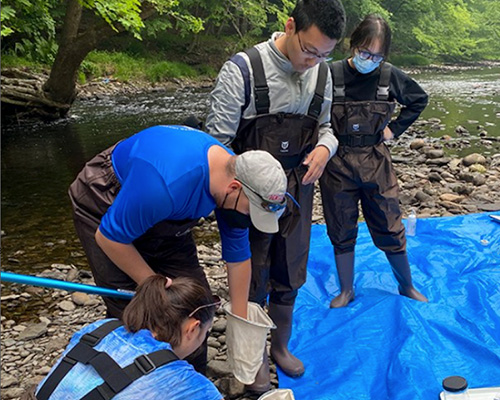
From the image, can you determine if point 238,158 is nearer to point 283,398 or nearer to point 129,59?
point 283,398

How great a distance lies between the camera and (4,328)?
3484mm

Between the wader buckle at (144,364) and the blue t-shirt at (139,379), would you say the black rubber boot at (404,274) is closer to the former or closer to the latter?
the blue t-shirt at (139,379)

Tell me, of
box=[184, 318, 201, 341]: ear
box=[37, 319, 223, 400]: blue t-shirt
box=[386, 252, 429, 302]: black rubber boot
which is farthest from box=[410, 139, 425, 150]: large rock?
box=[37, 319, 223, 400]: blue t-shirt

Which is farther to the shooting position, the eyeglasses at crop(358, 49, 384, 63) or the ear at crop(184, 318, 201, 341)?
the eyeglasses at crop(358, 49, 384, 63)

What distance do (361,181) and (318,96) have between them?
0.92m

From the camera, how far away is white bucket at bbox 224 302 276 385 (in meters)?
2.32

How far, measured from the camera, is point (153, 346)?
1600 millimetres

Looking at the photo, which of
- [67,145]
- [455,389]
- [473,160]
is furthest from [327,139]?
[67,145]

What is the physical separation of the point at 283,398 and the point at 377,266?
1.92m

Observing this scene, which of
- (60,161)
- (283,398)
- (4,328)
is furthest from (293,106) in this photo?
(60,161)

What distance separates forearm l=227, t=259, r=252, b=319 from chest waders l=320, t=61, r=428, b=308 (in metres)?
1.29

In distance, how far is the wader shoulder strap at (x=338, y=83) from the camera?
3.23 m

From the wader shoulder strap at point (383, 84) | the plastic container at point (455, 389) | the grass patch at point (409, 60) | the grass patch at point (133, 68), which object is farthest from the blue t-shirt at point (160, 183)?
the grass patch at point (409, 60)

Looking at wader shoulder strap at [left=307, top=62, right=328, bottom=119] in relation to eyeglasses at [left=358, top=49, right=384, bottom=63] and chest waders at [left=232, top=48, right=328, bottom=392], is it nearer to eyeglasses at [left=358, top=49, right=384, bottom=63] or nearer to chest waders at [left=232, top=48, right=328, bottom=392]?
chest waders at [left=232, top=48, right=328, bottom=392]
